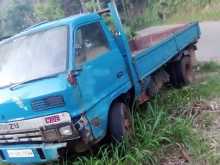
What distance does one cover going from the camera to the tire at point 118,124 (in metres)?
6.16

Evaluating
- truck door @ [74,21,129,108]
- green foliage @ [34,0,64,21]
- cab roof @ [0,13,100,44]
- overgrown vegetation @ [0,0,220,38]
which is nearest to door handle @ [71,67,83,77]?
truck door @ [74,21,129,108]

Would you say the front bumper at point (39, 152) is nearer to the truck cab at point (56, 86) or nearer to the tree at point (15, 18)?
the truck cab at point (56, 86)

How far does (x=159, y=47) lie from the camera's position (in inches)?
324

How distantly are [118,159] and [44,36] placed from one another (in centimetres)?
200

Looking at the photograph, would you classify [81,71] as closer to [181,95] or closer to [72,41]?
[72,41]

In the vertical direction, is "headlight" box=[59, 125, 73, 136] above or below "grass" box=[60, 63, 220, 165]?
above

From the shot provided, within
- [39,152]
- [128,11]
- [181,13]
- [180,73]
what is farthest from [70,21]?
[128,11]

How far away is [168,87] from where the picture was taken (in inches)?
380

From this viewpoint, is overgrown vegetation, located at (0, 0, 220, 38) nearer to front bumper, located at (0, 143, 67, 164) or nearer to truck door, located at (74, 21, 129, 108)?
truck door, located at (74, 21, 129, 108)

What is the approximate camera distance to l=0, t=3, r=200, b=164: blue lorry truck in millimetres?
5477

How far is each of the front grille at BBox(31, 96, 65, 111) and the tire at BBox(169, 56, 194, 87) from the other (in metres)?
4.50

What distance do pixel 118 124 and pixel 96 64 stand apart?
868mm

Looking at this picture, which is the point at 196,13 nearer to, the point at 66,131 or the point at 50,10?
the point at 50,10

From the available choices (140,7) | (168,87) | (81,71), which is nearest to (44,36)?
(81,71)
